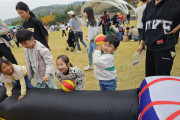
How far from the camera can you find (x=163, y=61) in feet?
5.03

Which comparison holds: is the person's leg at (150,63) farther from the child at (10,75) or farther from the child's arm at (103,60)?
the child at (10,75)

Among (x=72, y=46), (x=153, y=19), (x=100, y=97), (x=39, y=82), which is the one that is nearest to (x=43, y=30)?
(x=39, y=82)

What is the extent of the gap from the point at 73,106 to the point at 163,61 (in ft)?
3.84

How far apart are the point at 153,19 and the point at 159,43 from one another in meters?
0.29

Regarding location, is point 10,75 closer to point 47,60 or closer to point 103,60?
point 47,60

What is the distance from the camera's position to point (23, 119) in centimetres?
163

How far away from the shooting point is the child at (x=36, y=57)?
1668 millimetres

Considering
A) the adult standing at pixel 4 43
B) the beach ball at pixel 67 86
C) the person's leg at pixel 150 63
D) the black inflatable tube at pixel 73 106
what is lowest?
the black inflatable tube at pixel 73 106

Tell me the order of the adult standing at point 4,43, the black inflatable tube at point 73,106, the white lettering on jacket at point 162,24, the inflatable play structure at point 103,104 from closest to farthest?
the inflatable play structure at point 103,104
the black inflatable tube at point 73,106
the white lettering on jacket at point 162,24
the adult standing at point 4,43

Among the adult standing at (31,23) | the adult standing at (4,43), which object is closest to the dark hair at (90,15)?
the adult standing at (31,23)

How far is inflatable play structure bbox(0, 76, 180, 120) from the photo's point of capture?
96cm

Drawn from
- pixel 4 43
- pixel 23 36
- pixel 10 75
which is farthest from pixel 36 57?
pixel 4 43

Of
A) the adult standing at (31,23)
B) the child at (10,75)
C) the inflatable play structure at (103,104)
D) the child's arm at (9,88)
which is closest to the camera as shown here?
the inflatable play structure at (103,104)

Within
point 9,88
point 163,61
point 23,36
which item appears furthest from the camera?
point 9,88
